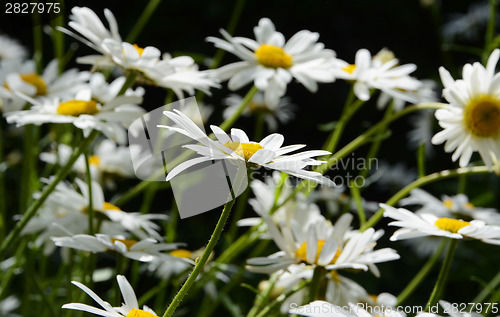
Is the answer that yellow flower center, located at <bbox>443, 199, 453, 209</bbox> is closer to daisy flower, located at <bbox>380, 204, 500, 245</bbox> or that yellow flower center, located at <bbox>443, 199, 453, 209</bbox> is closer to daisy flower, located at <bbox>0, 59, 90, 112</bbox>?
daisy flower, located at <bbox>380, 204, 500, 245</bbox>

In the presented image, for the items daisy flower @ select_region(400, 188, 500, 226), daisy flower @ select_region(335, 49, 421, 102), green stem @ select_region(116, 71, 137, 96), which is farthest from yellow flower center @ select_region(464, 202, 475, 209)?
green stem @ select_region(116, 71, 137, 96)

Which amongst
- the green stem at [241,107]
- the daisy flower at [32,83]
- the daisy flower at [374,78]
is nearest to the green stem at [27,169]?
the daisy flower at [32,83]

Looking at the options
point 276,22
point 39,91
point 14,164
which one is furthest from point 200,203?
point 276,22

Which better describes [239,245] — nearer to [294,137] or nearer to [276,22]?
[294,137]

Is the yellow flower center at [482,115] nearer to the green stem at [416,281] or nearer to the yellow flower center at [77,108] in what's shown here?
the green stem at [416,281]

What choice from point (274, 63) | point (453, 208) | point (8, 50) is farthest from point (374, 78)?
point (8, 50)

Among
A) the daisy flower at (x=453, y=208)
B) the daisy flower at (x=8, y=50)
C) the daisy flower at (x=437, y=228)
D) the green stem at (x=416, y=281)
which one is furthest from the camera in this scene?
the daisy flower at (x=8, y=50)
